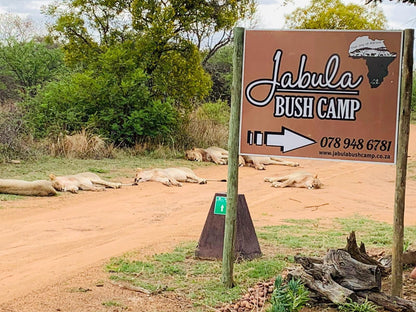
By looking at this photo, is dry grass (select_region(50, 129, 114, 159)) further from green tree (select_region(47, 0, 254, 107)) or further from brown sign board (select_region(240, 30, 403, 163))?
brown sign board (select_region(240, 30, 403, 163))

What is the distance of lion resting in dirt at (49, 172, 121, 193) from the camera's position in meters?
10.6

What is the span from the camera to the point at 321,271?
4.68 meters

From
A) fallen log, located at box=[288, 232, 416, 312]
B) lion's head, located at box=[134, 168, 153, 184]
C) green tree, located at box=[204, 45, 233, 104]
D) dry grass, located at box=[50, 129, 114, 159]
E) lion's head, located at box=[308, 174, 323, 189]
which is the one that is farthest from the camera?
green tree, located at box=[204, 45, 233, 104]

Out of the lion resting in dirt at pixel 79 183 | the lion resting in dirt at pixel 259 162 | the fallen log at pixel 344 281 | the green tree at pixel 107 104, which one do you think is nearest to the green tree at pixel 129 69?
the green tree at pixel 107 104

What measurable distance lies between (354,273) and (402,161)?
96cm

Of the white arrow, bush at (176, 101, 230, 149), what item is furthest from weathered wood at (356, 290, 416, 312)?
bush at (176, 101, 230, 149)

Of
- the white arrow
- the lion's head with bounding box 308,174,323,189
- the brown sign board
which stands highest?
the brown sign board

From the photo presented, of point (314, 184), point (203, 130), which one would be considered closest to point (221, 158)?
point (203, 130)

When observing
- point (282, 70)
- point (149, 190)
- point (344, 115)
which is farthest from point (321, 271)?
point (149, 190)

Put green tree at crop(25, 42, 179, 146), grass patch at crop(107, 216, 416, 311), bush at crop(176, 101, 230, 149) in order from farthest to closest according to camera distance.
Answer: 1. bush at crop(176, 101, 230, 149)
2. green tree at crop(25, 42, 179, 146)
3. grass patch at crop(107, 216, 416, 311)

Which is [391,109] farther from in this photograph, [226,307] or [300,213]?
[300,213]

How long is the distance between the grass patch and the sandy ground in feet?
0.84

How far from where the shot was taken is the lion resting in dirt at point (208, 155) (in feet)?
54.9

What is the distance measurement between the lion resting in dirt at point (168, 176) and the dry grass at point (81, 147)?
3202mm
